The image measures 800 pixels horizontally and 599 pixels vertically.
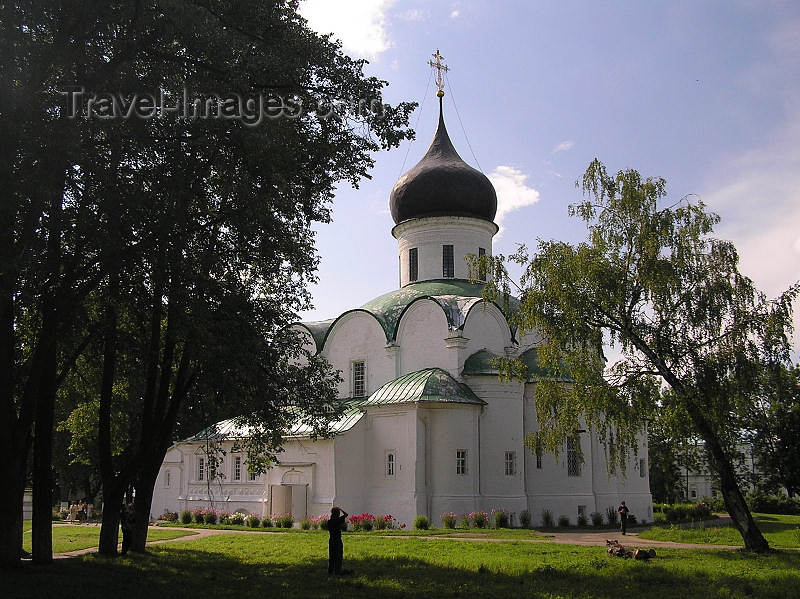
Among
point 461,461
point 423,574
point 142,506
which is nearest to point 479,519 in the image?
point 461,461

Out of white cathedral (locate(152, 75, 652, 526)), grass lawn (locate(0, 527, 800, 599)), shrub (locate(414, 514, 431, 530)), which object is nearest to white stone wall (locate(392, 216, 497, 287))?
white cathedral (locate(152, 75, 652, 526))

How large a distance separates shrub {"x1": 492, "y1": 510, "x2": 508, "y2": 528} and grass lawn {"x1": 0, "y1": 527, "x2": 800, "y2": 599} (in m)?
7.51

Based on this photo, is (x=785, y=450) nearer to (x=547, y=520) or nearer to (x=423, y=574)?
(x=547, y=520)

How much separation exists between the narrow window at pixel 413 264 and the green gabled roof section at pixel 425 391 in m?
5.89

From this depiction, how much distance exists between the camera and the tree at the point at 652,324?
14953 millimetres

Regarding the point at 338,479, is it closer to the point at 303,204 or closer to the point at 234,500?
the point at 234,500

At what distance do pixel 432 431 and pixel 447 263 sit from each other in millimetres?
8158

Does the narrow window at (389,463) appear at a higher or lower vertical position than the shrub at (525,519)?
higher

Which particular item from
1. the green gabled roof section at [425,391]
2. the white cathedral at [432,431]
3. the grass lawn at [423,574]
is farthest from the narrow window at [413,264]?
the grass lawn at [423,574]

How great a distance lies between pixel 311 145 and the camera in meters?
12.9

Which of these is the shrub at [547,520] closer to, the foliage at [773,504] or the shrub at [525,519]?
the shrub at [525,519]

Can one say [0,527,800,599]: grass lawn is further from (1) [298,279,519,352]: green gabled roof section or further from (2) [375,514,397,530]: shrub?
(1) [298,279,519,352]: green gabled roof section

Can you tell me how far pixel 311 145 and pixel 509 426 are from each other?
649 inches

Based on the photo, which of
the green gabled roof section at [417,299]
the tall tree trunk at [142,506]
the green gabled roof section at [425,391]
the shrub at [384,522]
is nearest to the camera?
the tall tree trunk at [142,506]
